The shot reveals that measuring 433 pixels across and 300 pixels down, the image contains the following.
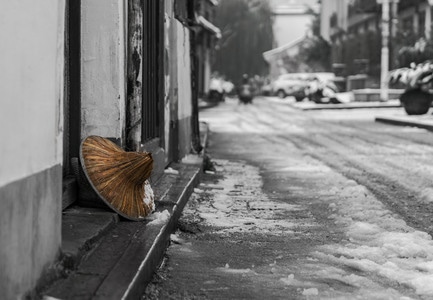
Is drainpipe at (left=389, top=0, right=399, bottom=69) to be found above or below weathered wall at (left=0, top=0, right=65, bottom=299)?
above


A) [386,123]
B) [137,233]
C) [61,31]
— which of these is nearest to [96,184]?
[137,233]

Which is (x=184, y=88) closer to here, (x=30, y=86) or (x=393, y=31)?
(x=30, y=86)

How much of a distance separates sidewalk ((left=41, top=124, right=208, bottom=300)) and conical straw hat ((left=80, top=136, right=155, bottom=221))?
3.9 inches

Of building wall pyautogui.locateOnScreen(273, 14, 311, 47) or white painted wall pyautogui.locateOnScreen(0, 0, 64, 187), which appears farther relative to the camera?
building wall pyautogui.locateOnScreen(273, 14, 311, 47)

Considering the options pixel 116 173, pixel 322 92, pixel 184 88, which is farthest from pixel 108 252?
pixel 322 92

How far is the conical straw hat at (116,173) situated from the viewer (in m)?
4.96

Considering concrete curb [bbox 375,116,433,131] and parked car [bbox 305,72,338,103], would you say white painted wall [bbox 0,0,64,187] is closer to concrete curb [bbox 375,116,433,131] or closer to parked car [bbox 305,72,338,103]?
concrete curb [bbox 375,116,433,131]

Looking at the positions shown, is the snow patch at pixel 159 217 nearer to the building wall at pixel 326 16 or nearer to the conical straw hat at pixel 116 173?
the conical straw hat at pixel 116 173

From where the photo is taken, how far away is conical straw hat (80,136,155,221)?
4.96 m

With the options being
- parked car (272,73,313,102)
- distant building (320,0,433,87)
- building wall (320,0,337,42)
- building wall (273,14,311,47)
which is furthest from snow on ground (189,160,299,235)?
building wall (273,14,311,47)

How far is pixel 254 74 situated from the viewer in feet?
206

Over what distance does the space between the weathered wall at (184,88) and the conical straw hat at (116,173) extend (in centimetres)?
453

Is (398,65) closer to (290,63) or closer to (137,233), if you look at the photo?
(137,233)

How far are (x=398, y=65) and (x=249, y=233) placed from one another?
102 feet
